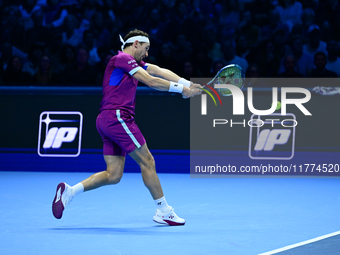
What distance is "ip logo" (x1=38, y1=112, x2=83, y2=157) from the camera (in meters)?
8.39

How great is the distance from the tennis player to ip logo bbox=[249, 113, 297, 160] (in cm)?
359

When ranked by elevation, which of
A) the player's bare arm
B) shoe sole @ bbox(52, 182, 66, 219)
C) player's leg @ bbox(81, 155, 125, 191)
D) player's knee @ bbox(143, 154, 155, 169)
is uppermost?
the player's bare arm

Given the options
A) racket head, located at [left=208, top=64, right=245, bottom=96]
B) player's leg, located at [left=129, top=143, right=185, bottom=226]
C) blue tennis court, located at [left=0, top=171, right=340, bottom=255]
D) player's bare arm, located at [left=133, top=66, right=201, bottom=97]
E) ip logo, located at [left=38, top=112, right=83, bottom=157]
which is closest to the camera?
blue tennis court, located at [left=0, top=171, right=340, bottom=255]

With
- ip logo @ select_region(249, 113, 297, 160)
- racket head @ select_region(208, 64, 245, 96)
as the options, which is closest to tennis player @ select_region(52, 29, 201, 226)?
racket head @ select_region(208, 64, 245, 96)

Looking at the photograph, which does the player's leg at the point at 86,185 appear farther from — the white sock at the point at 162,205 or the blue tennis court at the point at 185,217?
the white sock at the point at 162,205

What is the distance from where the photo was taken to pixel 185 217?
16.3 ft

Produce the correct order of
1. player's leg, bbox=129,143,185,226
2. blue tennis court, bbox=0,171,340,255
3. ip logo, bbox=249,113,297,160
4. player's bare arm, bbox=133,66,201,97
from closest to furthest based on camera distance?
blue tennis court, bbox=0,171,340,255
player's bare arm, bbox=133,66,201,97
player's leg, bbox=129,143,185,226
ip logo, bbox=249,113,297,160

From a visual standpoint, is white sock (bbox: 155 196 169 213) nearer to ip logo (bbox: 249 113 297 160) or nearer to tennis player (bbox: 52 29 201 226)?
tennis player (bbox: 52 29 201 226)

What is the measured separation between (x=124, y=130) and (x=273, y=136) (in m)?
4.12

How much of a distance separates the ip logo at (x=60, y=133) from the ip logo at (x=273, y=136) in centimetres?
295

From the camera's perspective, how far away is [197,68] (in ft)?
30.2

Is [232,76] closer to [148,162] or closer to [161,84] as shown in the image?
[161,84]

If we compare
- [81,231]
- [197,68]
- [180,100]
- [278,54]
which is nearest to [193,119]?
[180,100]

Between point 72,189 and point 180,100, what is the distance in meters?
4.01
